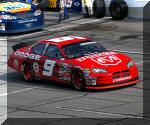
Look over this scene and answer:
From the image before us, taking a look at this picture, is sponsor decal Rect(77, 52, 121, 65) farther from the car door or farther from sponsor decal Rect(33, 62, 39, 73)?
sponsor decal Rect(33, 62, 39, 73)

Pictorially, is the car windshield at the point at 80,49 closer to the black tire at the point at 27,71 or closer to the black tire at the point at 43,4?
the black tire at the point at 27,71

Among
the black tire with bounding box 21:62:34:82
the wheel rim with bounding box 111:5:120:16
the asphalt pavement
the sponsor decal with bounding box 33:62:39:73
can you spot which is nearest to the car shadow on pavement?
the asphalt pavement

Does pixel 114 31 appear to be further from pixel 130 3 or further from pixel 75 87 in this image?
pixel 75 87

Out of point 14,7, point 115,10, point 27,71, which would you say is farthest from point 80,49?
point 115,10

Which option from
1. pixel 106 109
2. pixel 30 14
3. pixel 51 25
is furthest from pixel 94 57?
pixel 51 25

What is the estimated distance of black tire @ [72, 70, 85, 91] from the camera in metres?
12.2

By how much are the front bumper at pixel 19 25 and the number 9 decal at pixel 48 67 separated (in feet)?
31.6

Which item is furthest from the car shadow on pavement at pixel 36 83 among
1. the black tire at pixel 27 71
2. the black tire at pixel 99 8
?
the black tire at pixel 99 8

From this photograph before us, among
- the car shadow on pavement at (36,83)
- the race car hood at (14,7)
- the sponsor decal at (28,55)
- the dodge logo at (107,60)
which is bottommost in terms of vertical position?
the car shadow on pavement at (36,83)

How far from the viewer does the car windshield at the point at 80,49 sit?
1294cm

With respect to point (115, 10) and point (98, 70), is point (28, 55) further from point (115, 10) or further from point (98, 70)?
point (115, 10)

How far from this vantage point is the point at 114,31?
71.5 feet

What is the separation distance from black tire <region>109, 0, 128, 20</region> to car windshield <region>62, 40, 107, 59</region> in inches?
413

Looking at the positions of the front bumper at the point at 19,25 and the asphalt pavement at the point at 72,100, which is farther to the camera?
the front bumper at the point at 19,25
